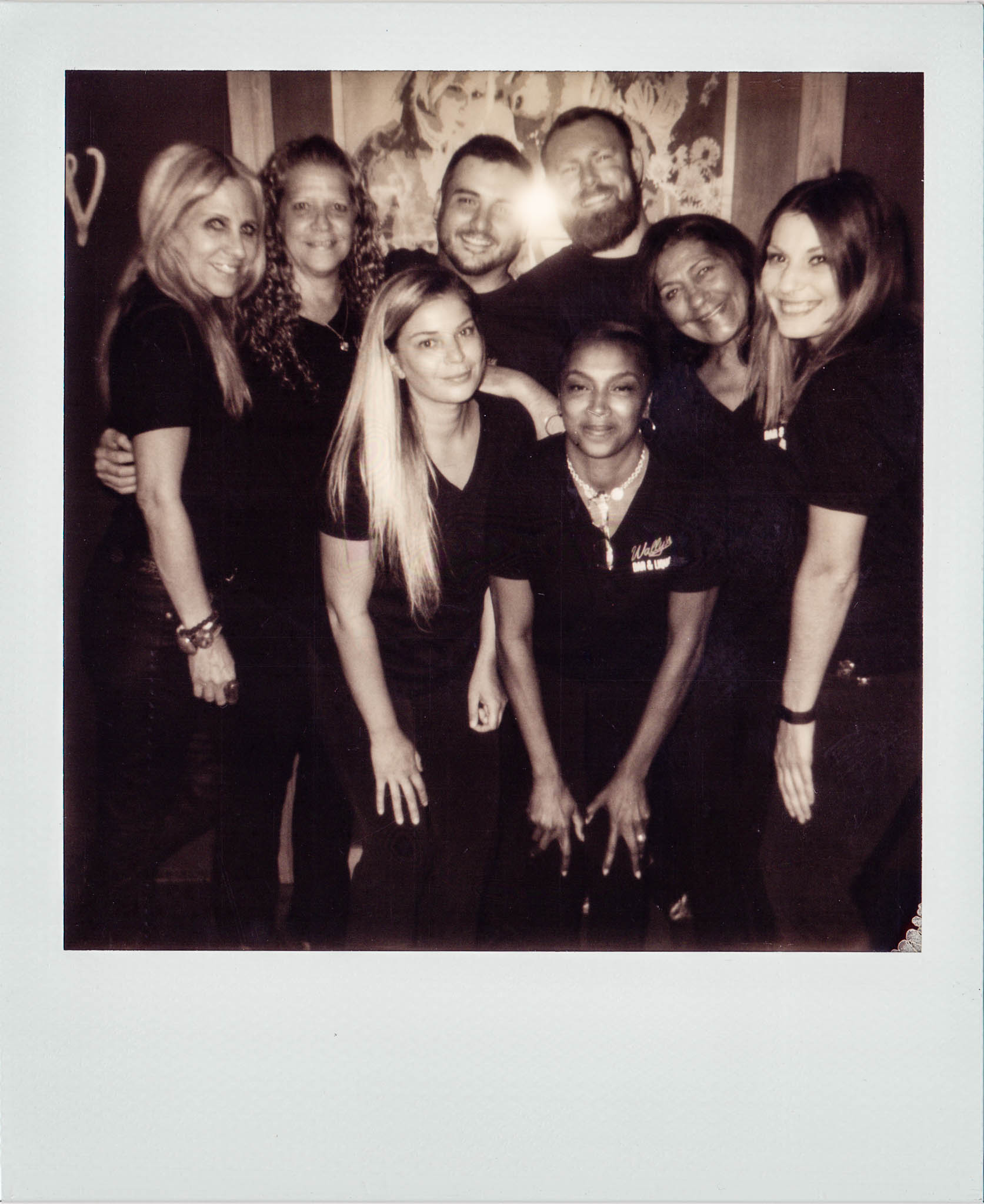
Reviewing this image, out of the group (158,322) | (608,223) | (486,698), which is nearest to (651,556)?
(486,698)

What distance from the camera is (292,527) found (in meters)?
2.01

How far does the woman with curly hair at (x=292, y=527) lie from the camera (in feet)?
6.45

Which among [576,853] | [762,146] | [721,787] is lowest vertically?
[576,853]

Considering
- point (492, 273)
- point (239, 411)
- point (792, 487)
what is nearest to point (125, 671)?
point (239, 411)

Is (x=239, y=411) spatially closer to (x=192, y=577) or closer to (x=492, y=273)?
(x=192, y=577)

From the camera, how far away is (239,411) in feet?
6.51

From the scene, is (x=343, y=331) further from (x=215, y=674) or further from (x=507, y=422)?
(x=215, y=674)

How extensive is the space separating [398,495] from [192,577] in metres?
0.44

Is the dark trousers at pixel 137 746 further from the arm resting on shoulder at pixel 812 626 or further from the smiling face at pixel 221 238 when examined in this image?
the arm resting on shoulder at pixel 812 626

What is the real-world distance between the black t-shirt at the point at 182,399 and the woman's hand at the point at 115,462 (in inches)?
0.9

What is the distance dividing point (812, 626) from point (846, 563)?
0.15 m

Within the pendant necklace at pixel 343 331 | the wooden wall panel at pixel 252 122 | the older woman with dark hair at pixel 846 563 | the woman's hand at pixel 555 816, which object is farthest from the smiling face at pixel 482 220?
the woman's hand at pixel 555 816

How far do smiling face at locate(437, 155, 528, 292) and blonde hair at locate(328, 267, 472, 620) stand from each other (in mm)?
43

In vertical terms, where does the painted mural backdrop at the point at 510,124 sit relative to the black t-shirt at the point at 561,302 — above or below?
above
